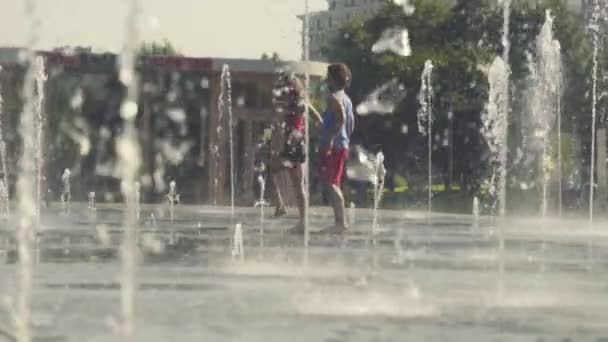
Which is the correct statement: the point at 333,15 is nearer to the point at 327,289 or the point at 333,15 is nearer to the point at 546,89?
the point at 546,89

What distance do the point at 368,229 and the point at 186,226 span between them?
2.28 metres

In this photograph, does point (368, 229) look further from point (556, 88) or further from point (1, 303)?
point (556, 88)

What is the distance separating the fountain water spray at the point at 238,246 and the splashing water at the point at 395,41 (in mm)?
42751

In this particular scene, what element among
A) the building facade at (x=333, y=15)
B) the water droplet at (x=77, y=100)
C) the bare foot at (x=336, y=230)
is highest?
the building facade at (x=333, y=15)

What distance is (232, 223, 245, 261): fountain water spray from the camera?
35.8ft

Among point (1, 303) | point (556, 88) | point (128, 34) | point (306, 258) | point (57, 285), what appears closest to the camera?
point (128, 34)

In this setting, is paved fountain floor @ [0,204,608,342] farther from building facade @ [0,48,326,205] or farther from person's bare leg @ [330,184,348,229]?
building facade @ [0,48,326,205]

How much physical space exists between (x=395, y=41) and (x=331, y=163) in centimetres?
5055

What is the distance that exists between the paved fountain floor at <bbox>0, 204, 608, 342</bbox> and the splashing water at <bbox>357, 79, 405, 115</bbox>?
4079 cm

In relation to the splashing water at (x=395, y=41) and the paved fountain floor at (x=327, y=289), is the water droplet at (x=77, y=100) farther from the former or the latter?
the splashing water at (x=395, y=41)

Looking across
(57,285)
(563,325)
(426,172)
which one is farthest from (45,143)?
(426,172)

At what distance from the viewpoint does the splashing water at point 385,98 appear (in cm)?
5506

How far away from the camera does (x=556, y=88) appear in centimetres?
4656

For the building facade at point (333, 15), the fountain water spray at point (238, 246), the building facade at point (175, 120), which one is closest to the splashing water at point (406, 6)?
the building facade at point (175, 120)
